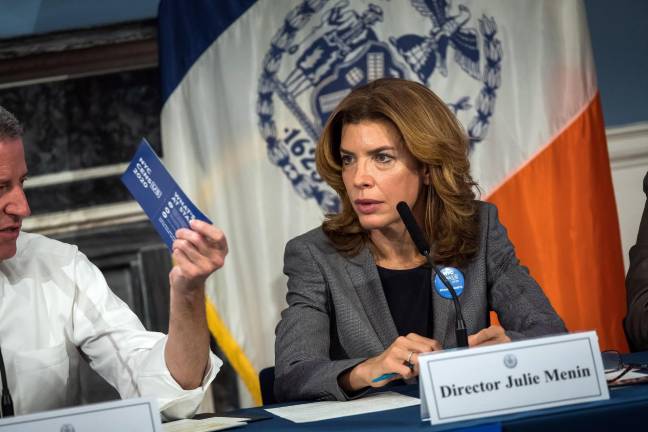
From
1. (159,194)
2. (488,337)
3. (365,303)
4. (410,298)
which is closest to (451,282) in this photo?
(410,298)

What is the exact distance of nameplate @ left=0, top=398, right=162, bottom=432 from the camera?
123cm

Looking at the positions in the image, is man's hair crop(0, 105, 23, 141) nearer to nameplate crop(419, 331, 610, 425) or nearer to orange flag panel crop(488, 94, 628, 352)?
→ nameplate crop(419, 331, 610, 425)

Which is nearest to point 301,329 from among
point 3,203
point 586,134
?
point 3,203

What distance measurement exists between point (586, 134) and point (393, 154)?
1029 mm

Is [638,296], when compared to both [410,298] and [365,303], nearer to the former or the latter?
[410,298]

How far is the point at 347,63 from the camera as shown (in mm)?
3012

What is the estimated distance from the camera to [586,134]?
2.97 m

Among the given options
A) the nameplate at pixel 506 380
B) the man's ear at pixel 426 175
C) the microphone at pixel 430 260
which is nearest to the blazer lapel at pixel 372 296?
the man's ear at pixel 426 175

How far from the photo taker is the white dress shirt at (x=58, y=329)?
1864mm

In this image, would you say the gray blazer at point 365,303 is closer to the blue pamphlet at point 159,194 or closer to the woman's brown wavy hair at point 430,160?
the woman's brown wavy hair at point 430,160

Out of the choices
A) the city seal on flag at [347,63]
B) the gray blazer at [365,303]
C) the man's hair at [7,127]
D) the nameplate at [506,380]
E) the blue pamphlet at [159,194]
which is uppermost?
the city seal on flag at [347,63]

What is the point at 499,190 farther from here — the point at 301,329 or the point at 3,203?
the point at 3,203

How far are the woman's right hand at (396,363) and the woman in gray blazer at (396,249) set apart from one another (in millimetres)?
305

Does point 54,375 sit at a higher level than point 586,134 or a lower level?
lower
